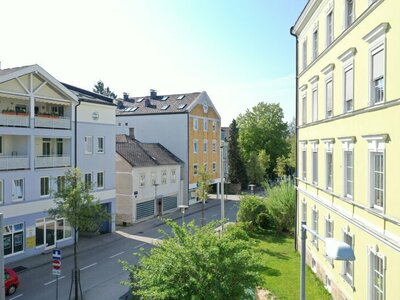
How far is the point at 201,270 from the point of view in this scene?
9.80 m

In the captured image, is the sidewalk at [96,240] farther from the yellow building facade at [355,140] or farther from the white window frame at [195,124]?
the yellow building facade at [355,140]

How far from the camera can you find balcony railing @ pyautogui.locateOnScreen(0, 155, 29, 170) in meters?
21.2

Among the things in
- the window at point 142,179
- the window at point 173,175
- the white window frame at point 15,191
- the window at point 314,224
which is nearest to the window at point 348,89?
the window at point 314,224

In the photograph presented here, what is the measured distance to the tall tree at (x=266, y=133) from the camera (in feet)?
206

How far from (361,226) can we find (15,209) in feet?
60.8

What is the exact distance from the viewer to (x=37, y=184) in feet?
76.2

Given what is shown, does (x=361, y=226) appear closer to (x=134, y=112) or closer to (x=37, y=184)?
(x=37, y=184)

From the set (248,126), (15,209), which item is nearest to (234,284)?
(15,209)

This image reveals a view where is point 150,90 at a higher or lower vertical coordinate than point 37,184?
higher

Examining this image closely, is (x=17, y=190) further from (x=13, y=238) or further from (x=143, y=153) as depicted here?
(x=143, y=153)

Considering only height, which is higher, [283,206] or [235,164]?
→ [235,164]

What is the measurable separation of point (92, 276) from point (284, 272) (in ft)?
31.7

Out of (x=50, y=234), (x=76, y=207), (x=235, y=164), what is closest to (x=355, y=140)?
(x=76, y=207)

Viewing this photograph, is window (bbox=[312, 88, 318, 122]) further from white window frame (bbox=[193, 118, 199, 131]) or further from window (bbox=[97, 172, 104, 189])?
white window frame (bbox=[193, 118, 199, 131])
